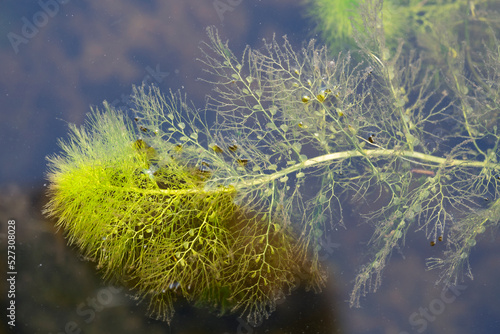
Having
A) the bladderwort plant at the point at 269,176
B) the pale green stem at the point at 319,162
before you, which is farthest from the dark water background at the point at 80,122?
the pale green stem at the point at 319,162

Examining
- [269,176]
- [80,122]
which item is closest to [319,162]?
[269,176]

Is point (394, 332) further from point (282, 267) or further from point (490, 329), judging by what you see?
point (282, 267)

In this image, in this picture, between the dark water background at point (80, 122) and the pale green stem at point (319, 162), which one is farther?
the dark water background at point (80, 122)

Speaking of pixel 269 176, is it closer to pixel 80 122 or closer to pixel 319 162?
pixel 319 162

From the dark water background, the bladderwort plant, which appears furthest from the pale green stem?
the dark water background

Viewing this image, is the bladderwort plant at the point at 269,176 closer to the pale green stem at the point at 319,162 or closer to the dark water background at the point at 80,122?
the pale green stem at the point at 319,162
